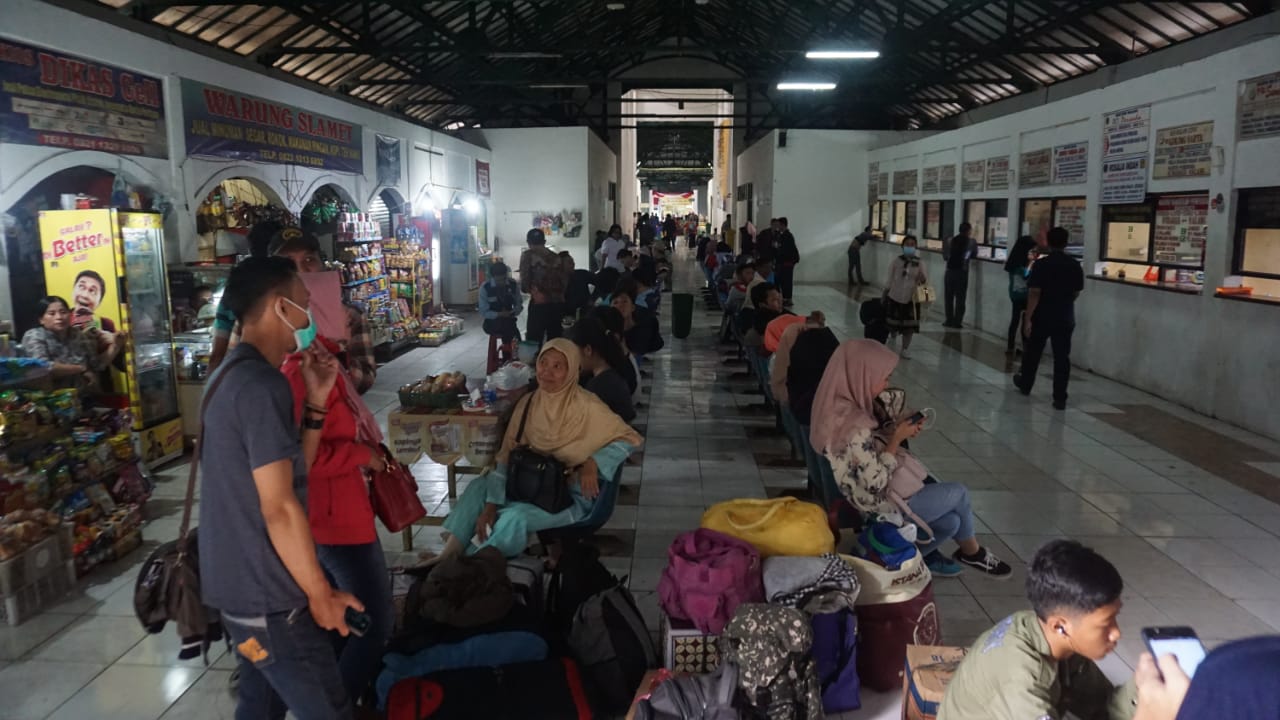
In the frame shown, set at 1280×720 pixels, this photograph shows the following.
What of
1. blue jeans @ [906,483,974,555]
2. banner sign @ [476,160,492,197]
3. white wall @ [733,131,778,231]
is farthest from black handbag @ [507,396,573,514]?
white wall @ [733,131,778,231]

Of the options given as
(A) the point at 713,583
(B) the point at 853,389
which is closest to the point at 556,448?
(A) the point at 713,583

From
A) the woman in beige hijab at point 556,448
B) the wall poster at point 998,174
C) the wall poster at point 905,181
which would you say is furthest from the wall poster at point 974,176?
the woman in beige hijab at point 556,448

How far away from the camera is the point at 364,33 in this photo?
37.4 ft

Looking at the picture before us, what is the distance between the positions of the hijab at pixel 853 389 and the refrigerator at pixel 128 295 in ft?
15.0

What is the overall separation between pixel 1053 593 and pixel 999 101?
18.0 meters

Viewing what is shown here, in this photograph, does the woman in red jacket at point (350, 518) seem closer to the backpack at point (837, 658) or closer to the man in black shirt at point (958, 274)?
the backpack at point (837, 658)

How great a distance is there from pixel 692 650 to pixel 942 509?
1504 millimetres

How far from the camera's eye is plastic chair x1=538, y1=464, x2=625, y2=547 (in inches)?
144

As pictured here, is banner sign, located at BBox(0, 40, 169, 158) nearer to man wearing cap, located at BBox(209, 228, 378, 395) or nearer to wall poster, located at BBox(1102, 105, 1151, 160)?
man wearing cap, located at BBox(209, 228, 378, 395)

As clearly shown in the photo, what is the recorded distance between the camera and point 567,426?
12.2 feet

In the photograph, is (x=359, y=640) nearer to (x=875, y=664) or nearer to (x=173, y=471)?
(x=875, y=664)

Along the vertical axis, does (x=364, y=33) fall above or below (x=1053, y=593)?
above

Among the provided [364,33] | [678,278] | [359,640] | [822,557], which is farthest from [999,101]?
[359,640]

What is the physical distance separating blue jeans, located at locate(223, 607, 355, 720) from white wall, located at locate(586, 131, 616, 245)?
17.6 metres
